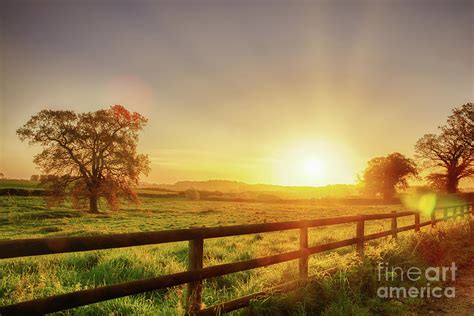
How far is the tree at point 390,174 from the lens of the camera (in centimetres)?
7000

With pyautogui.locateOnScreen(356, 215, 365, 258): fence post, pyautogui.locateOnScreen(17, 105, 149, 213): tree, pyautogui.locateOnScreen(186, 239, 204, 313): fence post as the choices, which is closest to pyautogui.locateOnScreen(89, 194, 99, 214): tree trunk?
pyautogui.locateOnScreen(17, 105, 149, 213): tree

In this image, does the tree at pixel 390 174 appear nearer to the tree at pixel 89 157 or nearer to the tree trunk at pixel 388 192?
the tree trunk at pixel 388 192

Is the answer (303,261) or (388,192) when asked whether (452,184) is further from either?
(303,261)

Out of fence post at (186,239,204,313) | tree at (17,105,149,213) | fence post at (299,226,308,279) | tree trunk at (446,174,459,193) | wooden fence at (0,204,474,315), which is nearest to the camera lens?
wooden fence at (0,204,474,315)

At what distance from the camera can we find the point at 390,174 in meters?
70.1

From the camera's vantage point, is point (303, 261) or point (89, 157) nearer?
point (303, 261)

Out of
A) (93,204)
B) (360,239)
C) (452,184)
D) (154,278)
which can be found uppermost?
(452,184)

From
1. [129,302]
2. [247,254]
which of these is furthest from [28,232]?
[129,302]

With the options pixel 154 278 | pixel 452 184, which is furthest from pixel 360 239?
pixel 452 184

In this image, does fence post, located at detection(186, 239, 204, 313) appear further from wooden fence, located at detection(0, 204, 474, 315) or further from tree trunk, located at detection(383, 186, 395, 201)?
tree trunk, located at detection(383, 186, 395, 201)

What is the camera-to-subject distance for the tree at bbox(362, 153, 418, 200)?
7000 centimetres

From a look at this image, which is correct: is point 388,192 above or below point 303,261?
above

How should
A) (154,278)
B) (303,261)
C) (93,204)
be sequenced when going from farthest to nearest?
1. (93,204)
2. (303,261)
3. (154,278)

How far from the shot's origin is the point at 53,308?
3.04 m
